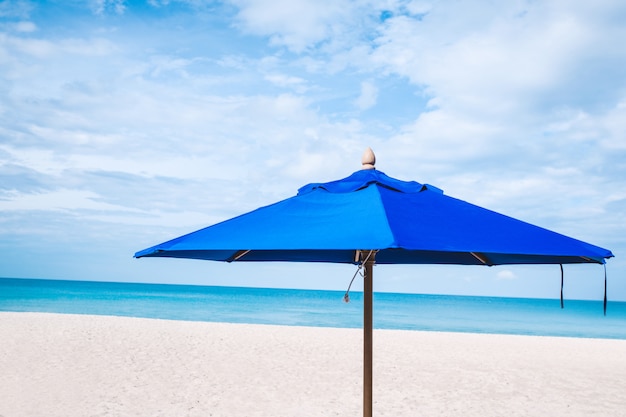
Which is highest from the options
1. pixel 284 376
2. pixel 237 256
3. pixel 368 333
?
pixel 237 256

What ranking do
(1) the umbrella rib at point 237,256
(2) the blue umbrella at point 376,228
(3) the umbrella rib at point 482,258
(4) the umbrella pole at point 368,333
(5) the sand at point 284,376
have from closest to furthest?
1. (2) the blue umbrella at point 376,228
2. (4) the umbrella pole at point 368,333
3. (1) the umbrella rib at point 237,256
4. (3) the umbrella rib at point 482,258
5. (5) the sand at point 284,376

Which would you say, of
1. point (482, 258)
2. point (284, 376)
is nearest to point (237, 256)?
point (482, 258)

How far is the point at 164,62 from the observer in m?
12.4

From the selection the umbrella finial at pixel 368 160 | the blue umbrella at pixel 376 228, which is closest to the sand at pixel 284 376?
the umbrella finial at pixel 368 160

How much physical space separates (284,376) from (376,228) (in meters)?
6.67

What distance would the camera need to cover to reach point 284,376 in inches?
323

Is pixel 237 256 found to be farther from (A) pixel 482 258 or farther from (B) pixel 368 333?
(A) pixel 482 258

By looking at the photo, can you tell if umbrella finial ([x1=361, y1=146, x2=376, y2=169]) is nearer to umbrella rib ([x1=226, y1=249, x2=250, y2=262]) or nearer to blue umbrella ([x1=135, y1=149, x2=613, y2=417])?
blue umbrella ([x1=135, y1=149, x2=613, y2=417])

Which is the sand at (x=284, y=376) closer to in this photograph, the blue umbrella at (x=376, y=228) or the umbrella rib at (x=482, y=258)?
the umbrella rib at (x=482, y=258)

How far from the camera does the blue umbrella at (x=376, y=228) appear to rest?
6.69 ft

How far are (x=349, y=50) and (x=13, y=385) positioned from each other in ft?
26.2

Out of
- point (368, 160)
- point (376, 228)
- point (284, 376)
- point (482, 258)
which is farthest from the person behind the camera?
point (284, 376)

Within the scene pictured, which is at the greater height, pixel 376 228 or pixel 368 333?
pixel 376 228

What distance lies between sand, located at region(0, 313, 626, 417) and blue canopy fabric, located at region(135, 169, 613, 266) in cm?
427
